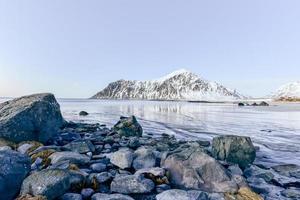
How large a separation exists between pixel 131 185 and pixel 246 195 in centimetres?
300

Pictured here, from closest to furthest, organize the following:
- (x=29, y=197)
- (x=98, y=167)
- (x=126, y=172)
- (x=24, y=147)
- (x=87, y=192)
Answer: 1. (x=29, y=197)
2. (x=87, y=192)
3. (x=126, y=172)
4. (x=98, y=167)
5. (x=24, y=147)

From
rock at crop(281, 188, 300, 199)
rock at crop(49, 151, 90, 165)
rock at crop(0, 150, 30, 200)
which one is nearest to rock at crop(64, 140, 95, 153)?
rock at crop(49, 151, 90, 165)

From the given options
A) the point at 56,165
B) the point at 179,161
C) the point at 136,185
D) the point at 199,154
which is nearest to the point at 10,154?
the point at 56,165

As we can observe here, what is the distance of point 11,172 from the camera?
686 cm

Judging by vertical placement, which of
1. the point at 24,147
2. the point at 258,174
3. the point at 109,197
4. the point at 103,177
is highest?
the point at 24,147

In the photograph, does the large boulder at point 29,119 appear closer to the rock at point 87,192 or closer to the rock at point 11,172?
the rock at point 11,172

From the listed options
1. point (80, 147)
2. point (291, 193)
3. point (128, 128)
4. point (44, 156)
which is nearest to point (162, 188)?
point (291, 193)

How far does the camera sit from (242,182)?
27.1ft

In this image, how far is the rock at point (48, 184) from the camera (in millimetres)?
6508

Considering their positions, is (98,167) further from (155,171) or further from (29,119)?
(29,119)

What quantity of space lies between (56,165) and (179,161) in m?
3.69

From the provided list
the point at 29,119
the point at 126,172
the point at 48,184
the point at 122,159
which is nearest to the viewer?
the point at 48,184

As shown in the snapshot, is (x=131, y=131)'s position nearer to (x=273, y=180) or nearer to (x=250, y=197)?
(x=273, y=180)

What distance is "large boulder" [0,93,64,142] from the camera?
40.0ft
